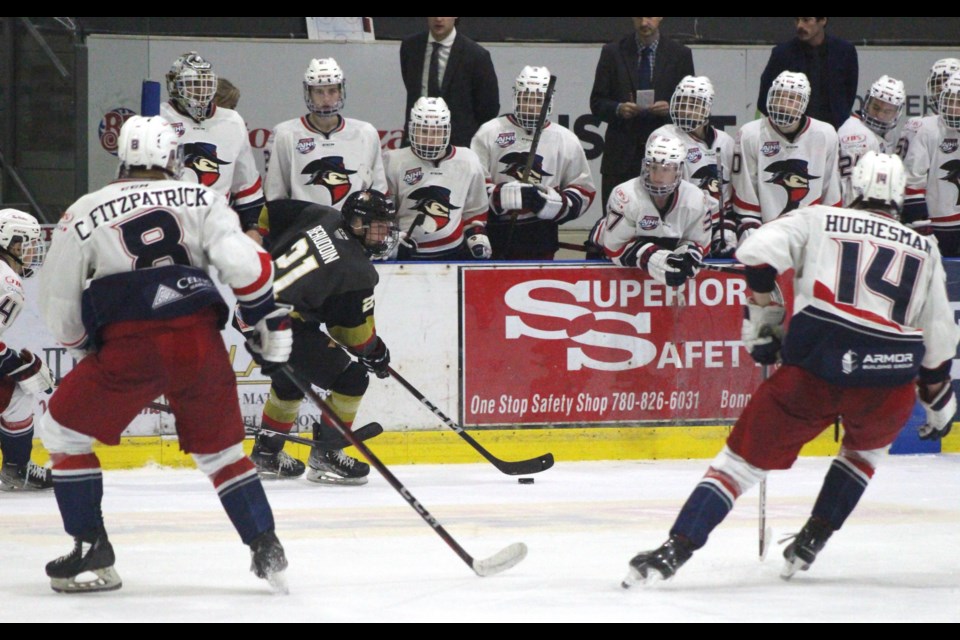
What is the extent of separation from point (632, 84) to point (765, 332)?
3394 millimetres

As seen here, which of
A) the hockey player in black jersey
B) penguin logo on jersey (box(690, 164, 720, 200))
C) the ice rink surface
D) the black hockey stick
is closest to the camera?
the ice rink surface

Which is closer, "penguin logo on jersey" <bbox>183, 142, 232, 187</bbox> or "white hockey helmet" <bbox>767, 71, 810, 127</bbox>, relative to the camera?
"penguin logo on jersey" <bbox>183, 142, 232, 187</bbox>

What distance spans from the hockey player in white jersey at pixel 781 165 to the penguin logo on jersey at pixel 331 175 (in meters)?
2.00

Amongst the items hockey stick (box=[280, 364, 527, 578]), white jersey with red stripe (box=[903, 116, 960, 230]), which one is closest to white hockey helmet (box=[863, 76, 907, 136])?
white jersey with red stripe (box=[903, 116, 960, 230])

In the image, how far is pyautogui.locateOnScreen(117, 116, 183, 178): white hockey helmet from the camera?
13.9 ft

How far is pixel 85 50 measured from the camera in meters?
7.98

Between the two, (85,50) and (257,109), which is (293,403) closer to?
(85,50)

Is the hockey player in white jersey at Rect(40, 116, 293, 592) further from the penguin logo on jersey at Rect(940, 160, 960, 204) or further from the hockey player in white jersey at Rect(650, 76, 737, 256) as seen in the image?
the penguin logo on jersey at Rect(940, 160, 960, 204)

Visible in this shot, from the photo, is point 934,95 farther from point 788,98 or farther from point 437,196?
point 437,196

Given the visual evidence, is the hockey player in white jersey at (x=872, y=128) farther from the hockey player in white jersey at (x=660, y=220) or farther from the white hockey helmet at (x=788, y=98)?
the hockey player in white jersey at (x=660, y=220)

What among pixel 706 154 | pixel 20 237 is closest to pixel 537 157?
pixel 706 154

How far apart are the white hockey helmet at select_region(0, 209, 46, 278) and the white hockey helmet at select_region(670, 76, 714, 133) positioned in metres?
3.12

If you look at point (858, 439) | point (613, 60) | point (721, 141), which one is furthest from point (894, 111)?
point (858, 439)

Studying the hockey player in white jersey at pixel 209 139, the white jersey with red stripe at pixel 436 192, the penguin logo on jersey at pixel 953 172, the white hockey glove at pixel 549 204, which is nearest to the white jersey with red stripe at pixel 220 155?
the hockey player in white jersey at pixel 209 139
